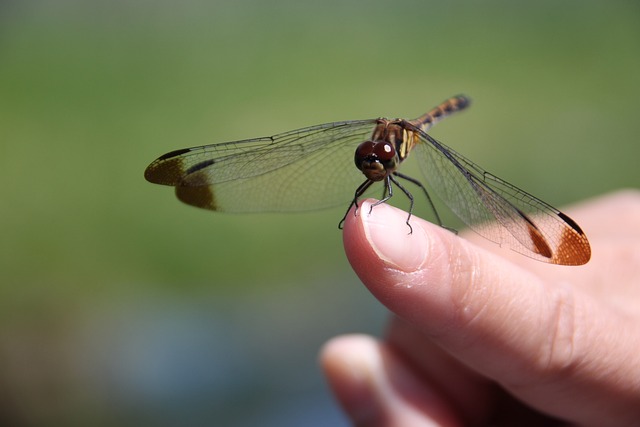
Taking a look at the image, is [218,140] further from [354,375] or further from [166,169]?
[166,169]

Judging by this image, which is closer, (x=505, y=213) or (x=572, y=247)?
(x=572, y=247)

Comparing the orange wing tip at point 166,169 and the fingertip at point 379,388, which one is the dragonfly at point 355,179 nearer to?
the orange wing tip at point 166,169

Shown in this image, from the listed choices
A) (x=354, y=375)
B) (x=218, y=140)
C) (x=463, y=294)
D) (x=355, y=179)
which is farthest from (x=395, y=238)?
(x=218, y=140)

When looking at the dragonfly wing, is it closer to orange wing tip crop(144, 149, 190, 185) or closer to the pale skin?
the pale skin

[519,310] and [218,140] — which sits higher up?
[218,140]

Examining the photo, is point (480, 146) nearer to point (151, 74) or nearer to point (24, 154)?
point (151, 74)

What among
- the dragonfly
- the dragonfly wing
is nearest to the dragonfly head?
the dragonfly
